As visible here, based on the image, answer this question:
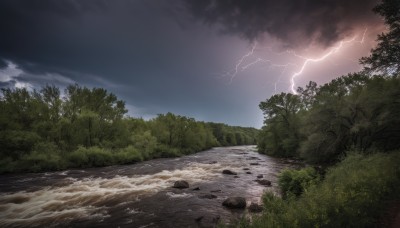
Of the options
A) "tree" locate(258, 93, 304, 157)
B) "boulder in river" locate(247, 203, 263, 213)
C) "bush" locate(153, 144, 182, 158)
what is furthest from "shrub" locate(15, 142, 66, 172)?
"tree" locate(258, 93, 304, 157)

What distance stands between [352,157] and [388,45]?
9332 millimetres

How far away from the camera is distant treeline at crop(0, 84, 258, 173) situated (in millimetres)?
30250

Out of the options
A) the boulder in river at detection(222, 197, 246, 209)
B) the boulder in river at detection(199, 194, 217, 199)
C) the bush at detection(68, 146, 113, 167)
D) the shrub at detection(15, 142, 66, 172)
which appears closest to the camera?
the boulder in river at detection(222, 197, 246, 209)

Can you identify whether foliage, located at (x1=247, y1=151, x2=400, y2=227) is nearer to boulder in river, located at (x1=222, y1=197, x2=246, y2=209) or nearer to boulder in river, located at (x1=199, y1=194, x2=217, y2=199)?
boulder in river, located at (x1=222, y1=197, x2=246, y2=209)

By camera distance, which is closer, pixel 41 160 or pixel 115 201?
pixel 115 201

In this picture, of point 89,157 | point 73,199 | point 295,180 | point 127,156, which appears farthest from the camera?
point 127,156

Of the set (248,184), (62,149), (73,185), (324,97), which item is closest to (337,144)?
(324,97)

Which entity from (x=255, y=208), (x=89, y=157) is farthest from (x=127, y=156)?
(x=255, y=208)

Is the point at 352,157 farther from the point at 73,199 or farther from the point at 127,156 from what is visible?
the point at 127,156

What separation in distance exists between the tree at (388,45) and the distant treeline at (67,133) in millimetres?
38565

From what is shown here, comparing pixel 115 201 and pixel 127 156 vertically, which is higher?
pixel 127 156

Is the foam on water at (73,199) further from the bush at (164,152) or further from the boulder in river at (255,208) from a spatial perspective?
the bush at (164,152)

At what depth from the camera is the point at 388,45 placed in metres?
16.0

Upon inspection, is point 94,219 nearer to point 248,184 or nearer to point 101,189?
point 101,189
